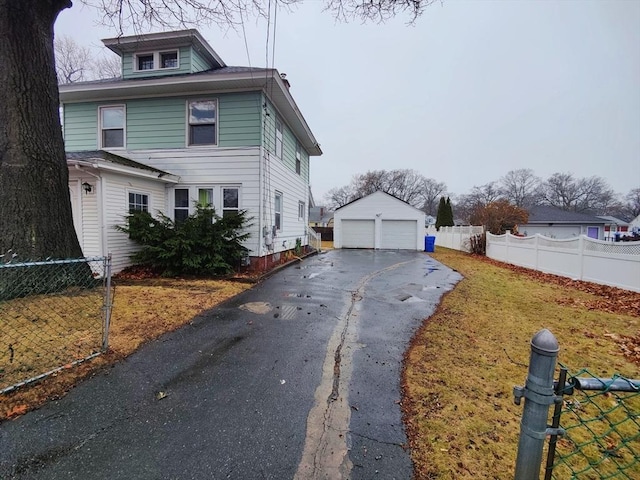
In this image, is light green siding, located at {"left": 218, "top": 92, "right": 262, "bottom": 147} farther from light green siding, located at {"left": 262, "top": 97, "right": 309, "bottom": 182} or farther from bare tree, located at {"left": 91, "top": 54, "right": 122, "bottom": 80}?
bare tree, located at {"left": 91, "top": 54, "right": 122, "bottom": 80}

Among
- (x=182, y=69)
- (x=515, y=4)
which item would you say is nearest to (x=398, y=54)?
(x=515, y=4)

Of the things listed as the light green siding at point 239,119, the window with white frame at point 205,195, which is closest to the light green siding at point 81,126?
the window with white frame at point 205,195

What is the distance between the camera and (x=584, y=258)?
8531mm

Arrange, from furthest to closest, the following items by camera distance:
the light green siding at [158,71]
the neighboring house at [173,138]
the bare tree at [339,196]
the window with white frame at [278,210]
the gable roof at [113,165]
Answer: the bare tree at [339,196]
the window with white frame at [278,210]
the light green siding at [158,71]
the neighboring house at [173,138]
the gable roof at [113,165]

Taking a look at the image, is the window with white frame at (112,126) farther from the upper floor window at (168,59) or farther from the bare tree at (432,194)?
the bare tree at (432,194)

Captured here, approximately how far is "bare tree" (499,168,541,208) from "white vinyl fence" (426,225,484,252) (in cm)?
4314

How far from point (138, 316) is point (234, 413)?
319 cm

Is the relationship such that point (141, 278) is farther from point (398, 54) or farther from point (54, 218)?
point (398, 54)

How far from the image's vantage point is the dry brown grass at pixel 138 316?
8.83 feet

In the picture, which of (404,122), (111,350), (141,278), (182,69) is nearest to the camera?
(111,350)

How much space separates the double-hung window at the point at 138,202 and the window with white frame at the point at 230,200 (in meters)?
2.33

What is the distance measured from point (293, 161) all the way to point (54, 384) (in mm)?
11472

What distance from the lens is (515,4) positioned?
937cm

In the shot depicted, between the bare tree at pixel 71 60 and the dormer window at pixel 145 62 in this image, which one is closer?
the dormer window at pixel 145 62
